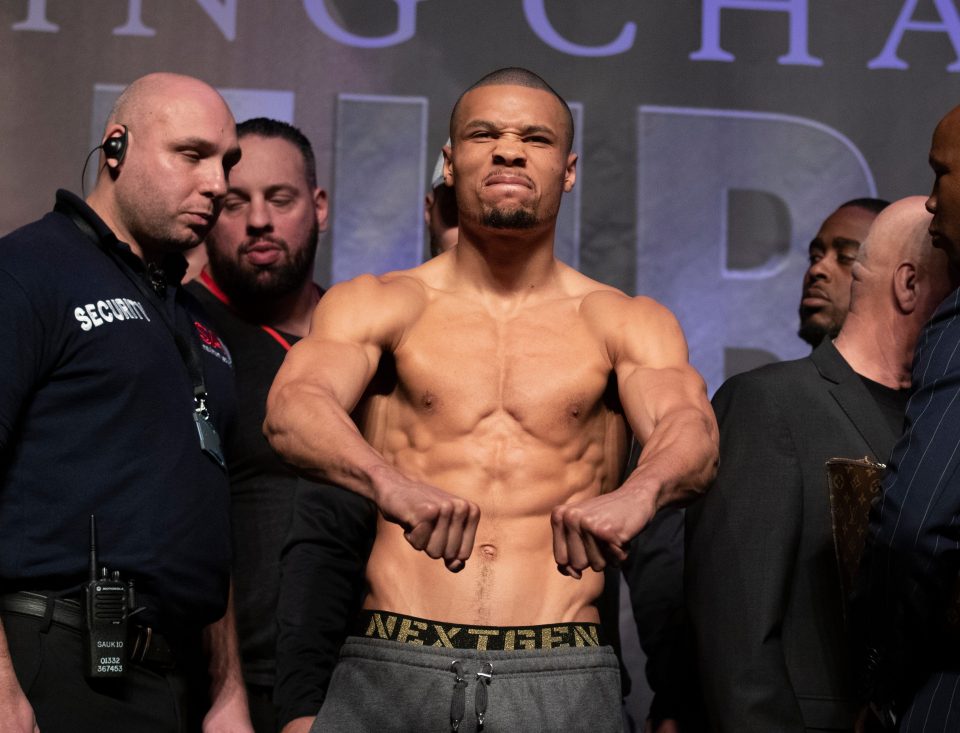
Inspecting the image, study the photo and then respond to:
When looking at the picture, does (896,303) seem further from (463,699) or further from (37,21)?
(37,21)

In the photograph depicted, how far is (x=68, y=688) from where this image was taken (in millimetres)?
2127

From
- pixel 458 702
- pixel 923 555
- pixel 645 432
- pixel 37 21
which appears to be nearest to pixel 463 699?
pixel 458 702

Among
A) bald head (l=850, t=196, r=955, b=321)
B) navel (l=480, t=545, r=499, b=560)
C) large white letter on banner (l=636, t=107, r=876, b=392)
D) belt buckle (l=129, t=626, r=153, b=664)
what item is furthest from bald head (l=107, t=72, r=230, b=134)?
large white letter on banner (l=636, t=107, r=876, b=392)

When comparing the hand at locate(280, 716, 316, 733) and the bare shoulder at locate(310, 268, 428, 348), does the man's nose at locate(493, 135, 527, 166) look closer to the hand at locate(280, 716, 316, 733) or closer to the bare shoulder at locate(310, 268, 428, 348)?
the bare shoulder at locate(310, 268, 428, 348)

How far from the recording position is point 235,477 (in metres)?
2.86

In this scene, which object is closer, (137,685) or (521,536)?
(521,536)

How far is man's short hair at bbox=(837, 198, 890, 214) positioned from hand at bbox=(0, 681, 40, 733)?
2320mm

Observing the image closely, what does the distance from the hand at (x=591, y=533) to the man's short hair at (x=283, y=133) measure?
1.76 meters

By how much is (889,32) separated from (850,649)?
2117 millimetres

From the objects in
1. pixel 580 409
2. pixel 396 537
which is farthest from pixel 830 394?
pixel 396 537

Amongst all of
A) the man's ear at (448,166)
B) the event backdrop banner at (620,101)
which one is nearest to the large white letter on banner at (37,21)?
the event backdrop banner at (620,101)

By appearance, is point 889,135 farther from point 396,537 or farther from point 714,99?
point 396,537

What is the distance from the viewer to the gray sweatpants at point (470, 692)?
1.96m

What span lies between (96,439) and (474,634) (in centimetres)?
70
